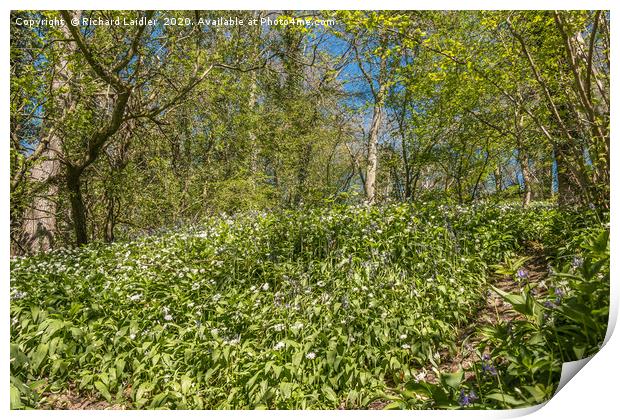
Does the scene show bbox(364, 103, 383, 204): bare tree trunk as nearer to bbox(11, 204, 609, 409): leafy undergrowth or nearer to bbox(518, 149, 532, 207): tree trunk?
bbox(11, 204, 609, 409): leafy undergrowth

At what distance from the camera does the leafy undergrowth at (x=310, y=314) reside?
130 cm

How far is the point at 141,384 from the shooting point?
4.93 ft

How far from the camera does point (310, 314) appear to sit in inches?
67.1

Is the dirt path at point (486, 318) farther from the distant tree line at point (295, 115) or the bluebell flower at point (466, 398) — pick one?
the distant tree line at point (295, 115)

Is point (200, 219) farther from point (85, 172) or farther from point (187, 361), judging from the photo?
point (187, 361)

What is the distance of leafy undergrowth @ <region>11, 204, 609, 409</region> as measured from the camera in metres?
1.30

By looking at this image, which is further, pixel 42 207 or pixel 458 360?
pixel 42 207

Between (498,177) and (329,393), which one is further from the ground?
(498,177)

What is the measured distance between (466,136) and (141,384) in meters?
1.92

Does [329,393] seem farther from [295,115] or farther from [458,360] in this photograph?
[295,115]

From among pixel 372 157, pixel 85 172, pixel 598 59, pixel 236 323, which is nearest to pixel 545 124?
pixel 598 59

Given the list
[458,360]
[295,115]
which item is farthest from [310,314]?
[295,115]

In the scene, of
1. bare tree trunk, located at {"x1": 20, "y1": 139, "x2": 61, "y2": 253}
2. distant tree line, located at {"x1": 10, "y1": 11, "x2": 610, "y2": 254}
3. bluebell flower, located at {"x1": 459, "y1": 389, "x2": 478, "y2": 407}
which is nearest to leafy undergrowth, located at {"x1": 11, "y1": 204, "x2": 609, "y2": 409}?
bluebell flower, located at {"x1": 459, "y1": 389, "x2": 478, "y2": 407}
